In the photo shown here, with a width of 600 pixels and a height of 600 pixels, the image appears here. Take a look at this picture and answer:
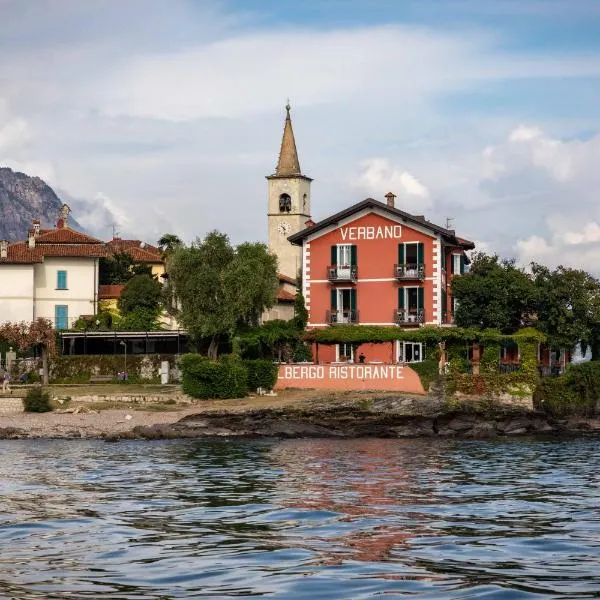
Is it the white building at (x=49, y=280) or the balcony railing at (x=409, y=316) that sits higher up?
the white building at (x=49, y=280)

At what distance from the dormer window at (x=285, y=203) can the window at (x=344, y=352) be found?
34039 millimetres

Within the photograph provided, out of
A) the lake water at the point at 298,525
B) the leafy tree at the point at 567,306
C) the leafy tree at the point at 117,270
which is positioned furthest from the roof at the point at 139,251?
the lake water at the point at 298,525

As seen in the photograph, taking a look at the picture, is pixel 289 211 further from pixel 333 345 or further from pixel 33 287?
pixel 333 345

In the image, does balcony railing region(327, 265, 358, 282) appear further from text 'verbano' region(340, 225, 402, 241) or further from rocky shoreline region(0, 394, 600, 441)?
rocky shoreline region(0, 394, 600, 441)

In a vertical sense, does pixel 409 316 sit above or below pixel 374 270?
below

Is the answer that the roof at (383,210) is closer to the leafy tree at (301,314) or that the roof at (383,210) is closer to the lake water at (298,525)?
the leafy tree at (301,314)

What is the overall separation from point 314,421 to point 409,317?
14.0 metres

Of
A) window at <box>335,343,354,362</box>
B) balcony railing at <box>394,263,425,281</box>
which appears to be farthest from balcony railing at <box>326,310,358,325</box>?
balcony railing at <box>394,263,425,281</box>

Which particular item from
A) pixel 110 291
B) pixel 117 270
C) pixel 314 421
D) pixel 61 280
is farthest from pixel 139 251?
pixel 314 421

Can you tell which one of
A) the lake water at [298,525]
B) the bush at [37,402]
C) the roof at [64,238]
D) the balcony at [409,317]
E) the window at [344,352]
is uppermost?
the roof at [64,238]

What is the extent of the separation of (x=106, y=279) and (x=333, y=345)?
94.5 ft

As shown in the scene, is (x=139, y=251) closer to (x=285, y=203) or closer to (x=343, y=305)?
(x=285, y=203)

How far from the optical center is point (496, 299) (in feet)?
229

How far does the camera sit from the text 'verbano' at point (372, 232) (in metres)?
70.7
